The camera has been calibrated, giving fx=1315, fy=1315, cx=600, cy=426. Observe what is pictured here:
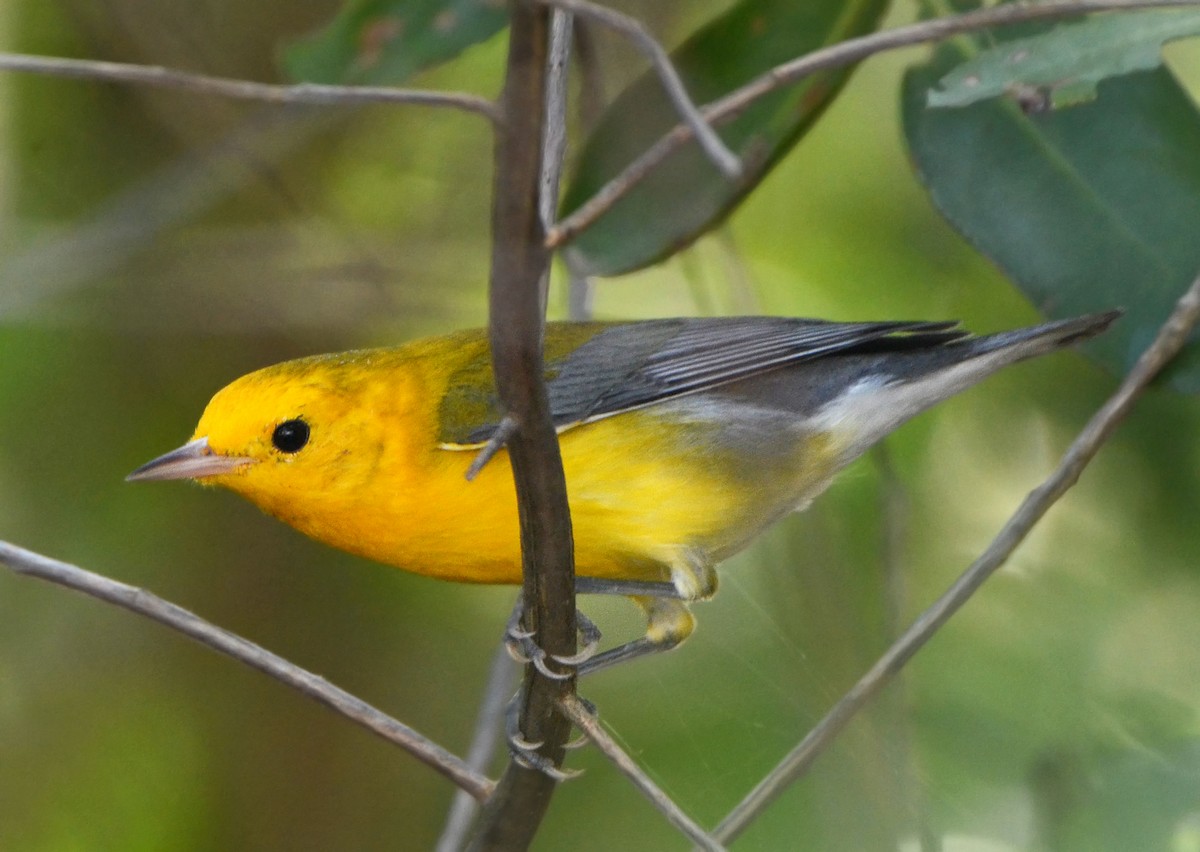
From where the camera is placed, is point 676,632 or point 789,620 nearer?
point 676,632

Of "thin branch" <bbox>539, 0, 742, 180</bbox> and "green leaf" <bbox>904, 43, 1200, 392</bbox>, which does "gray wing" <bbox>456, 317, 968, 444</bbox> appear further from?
"thin branch" <bbox>539, 0, 742, 180</bbox>

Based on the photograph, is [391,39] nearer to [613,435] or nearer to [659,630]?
[613,435]

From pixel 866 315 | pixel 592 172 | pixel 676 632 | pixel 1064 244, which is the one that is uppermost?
pixel 592 172

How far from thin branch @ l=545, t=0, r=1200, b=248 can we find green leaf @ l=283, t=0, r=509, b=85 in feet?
6.22

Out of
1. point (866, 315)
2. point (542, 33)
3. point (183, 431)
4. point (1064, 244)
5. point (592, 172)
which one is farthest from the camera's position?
point (183, 431)

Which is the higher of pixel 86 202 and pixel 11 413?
pixel 86 202

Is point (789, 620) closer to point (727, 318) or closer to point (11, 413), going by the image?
point (727, 318)

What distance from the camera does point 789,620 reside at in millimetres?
3346

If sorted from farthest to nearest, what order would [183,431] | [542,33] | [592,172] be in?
[183,431] → [592,172] → [542,33]

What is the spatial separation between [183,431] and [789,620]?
2406mm

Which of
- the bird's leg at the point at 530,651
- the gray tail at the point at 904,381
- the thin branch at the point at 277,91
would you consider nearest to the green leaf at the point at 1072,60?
the gray tail at the point at 904,381

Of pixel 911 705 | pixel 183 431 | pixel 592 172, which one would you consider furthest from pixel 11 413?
pixel 911 705

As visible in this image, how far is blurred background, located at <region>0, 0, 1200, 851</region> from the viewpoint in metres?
3.72

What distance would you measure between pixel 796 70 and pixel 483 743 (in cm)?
224
